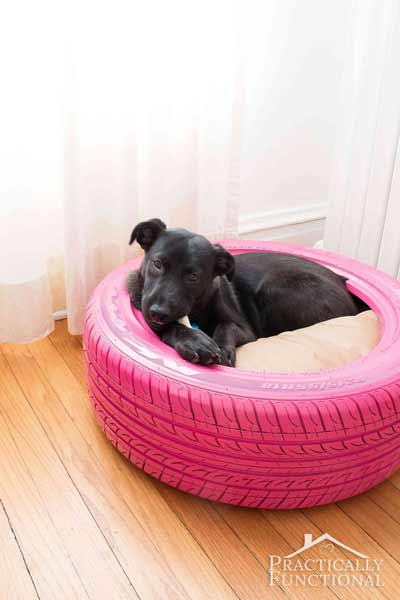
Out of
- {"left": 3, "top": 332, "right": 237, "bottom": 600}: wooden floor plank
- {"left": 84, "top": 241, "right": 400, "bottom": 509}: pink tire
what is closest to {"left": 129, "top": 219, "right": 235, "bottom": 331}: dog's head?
{"left": 84, "top": 241, "right": 400, "bottom": 509}: pink tire

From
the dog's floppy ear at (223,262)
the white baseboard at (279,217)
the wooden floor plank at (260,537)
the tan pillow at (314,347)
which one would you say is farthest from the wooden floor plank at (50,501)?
the white baseboard at (279,217)

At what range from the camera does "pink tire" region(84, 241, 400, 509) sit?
1629 millimetres

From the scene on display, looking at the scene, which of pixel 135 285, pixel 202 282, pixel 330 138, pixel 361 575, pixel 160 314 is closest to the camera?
pixel 361 575

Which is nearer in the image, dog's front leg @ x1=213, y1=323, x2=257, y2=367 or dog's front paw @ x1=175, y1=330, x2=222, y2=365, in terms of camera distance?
dog's front paw @ x1=175, y1=330, x2=222, y2=365

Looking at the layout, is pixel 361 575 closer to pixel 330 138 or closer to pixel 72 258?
pixel 72 258

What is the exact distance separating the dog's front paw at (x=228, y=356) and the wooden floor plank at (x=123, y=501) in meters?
0.47

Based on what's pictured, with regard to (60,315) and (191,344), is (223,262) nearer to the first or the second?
(191,344)

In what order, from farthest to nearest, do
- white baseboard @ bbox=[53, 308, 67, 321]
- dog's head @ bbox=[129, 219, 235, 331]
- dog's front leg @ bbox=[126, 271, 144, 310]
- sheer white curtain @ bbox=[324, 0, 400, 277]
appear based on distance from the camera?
white baseboard @ bbox=[53, 308, 67, 321] < sheer white curtain @ bbox=[324, 0, 400, 277] < dog's front leg @ bbox=[126, 271, 144, 310] < dog's head @ bbox=[129, 219, 235, 331]

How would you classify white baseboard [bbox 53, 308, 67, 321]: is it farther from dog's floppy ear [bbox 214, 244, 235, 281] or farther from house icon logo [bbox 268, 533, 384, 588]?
house icon logo [bbox 268, 533, 384, 588]

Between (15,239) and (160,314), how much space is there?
790 mm

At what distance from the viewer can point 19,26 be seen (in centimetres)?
205

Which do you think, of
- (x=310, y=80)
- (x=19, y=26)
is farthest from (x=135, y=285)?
(x=310, y=80)

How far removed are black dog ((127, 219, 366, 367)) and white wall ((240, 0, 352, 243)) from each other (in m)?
0.88

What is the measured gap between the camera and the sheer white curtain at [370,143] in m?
2.52
